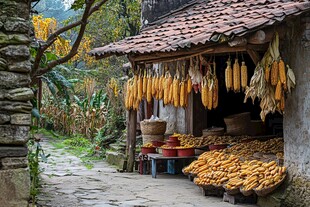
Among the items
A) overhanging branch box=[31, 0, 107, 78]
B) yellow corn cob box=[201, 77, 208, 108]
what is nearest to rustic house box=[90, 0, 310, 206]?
yellow corn cob box=[201, 77, 208, 108]

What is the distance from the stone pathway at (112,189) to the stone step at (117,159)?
0.72ft

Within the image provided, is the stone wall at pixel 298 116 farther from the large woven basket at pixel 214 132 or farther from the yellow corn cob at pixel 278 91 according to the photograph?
the large woven basket at pixel 214 132

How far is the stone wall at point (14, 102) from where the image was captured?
4.89 m

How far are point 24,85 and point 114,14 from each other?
15.1 metres

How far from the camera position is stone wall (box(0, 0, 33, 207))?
489 cm

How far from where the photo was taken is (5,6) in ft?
16.2

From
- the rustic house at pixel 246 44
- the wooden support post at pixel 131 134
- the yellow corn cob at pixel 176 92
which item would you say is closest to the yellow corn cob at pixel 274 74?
the rustic house at pixel 246 44

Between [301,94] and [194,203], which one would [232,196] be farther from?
[301,94]

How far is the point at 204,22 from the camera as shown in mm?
8781

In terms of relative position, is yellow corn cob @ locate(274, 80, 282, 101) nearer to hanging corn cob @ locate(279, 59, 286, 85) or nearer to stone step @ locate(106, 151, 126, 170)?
hanging corn cob @ locate(279, 59, 286, 85)

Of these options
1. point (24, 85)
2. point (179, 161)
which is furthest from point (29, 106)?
point (179, 161)

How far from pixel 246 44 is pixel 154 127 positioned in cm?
465

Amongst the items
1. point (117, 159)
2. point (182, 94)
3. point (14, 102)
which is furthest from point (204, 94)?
point (117, 159)

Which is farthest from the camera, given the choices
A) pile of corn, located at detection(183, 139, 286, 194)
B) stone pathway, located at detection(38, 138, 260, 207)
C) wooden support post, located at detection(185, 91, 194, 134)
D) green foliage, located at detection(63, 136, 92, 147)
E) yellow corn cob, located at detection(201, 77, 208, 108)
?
green foliage, located at detection(63, 136, 92, 147)
